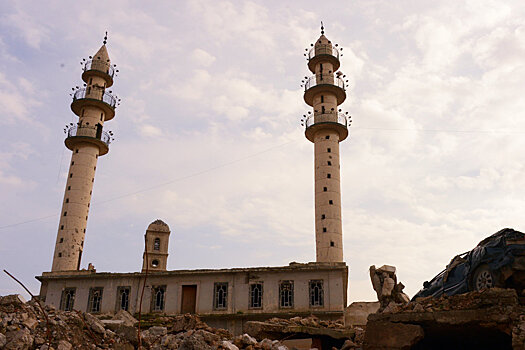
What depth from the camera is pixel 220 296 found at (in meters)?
26.8

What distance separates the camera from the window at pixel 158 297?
1059 inches

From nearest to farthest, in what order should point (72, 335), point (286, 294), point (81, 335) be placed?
point (72, 335)
point (81, 335)
point (286, 294)

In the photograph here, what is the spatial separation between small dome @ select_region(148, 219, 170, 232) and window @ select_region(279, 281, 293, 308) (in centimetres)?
1385

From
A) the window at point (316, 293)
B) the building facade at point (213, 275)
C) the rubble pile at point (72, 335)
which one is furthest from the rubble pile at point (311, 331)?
the window at point (316, 293)

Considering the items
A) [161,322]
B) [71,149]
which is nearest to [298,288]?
[161,322]

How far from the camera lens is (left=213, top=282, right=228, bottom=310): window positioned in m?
26.5

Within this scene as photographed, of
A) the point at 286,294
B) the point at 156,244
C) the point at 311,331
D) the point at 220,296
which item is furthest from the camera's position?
the point at 156,244

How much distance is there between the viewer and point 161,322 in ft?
80.2

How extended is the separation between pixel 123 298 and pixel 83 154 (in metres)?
13.0

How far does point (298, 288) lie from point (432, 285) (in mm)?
12569

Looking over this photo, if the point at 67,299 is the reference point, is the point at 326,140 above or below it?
above

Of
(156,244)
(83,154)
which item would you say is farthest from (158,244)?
(83,154)

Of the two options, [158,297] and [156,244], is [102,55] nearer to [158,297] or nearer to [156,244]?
[156,244]

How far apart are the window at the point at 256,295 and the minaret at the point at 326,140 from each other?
633 centimetres
